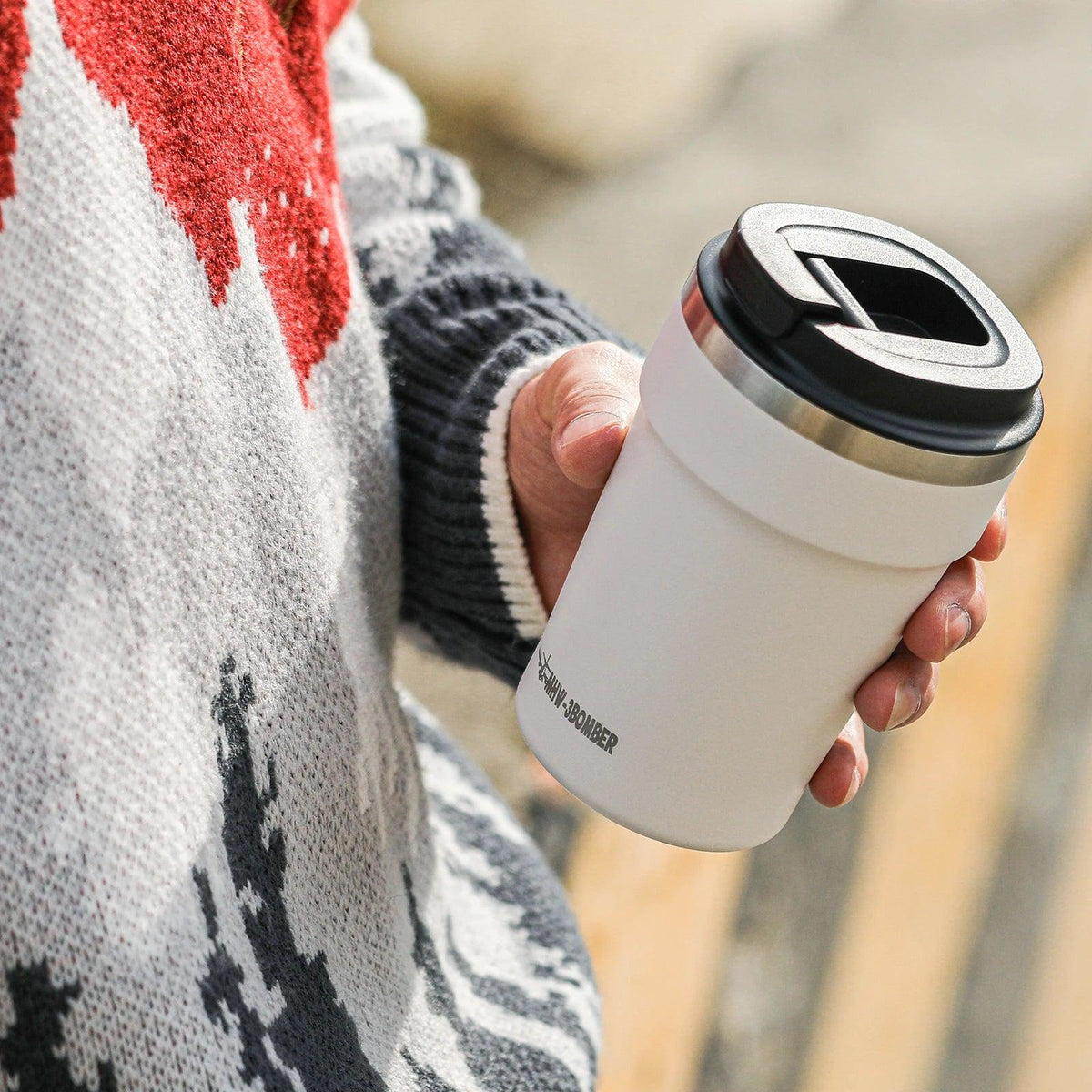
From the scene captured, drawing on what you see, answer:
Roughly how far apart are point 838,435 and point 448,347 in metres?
0.32

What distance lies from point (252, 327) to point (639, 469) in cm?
16

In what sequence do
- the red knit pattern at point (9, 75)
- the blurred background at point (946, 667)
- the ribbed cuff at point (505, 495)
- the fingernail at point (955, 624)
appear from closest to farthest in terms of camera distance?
the red knit pattern at point (9, 75) → the fingernail at point (955, 624) → the ribbed cuff at point (505, 495) → the blurred background at point (946, 667)

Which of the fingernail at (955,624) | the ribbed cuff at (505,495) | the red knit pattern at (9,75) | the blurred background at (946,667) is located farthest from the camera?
the blurred background at (946,667)

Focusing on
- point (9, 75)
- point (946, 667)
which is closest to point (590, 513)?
point (9, 75)

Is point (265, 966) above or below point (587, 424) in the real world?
below

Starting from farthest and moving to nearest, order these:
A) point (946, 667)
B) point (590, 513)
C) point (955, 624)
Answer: point (946, 667)
point (590, 513)
point (955, 624)

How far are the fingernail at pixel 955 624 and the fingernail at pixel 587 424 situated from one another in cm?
14

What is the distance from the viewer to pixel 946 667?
56.6 inches

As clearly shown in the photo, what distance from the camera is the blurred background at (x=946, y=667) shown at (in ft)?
4.06

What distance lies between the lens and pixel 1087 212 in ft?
7.46

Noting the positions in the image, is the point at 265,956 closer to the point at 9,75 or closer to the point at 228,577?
the point at 228,577

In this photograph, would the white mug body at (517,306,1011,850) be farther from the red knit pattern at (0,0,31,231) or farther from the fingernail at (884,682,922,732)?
the red knit pattern at (0,0,31,231)

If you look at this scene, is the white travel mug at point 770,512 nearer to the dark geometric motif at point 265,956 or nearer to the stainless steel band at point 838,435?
the stainless steel band at point 838,435

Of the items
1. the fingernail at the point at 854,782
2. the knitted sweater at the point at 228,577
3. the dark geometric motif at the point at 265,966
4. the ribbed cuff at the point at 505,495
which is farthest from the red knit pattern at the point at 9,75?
the fingernail at the point at 854,782
